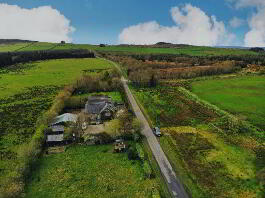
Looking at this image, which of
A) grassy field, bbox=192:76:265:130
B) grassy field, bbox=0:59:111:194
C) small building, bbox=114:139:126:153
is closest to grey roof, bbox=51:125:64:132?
grassy field, bbox=0:59:111:194

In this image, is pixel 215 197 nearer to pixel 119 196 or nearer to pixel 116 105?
pixel 119 196

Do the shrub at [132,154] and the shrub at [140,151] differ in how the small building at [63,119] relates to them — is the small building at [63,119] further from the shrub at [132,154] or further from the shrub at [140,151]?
the shrub at [132,154]

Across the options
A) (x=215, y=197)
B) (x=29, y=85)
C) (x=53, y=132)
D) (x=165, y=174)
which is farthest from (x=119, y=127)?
(x=29, y=85)

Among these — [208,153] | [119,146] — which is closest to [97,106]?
[119,146]

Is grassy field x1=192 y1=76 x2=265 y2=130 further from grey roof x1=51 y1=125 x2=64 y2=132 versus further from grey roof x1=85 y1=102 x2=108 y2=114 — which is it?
grey roof x1=51 y1=125 x2=64 y2=132

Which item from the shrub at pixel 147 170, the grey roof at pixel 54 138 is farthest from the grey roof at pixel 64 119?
the shrub at pixel 147 170
